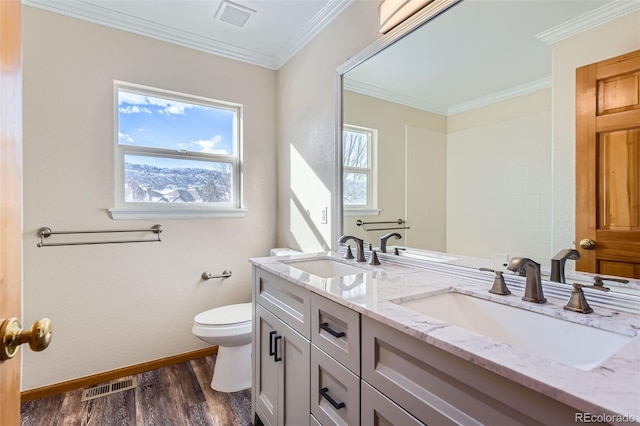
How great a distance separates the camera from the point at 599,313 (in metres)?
0.84

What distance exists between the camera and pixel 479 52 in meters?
1.31

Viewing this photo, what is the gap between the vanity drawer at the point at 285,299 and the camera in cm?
123

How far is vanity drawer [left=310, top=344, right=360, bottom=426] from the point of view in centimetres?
96

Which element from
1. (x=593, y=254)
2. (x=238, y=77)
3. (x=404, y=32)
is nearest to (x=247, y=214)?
(x=238, y=77)

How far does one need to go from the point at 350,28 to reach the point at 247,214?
1.57 meters

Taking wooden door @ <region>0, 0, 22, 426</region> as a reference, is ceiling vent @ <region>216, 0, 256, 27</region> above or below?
above

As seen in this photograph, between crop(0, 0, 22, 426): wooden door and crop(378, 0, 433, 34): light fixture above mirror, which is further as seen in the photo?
crop(378, 0, 433, 34): light fixture above mirror

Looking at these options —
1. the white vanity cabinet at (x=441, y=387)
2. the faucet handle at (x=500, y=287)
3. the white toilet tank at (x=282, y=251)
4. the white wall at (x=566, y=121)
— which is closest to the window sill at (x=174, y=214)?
the white toilet tank at (x=282, y=251)

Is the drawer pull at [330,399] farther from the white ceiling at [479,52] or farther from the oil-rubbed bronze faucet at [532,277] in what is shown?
the white ceiling at [479,52]

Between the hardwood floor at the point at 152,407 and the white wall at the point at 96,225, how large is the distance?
20cm

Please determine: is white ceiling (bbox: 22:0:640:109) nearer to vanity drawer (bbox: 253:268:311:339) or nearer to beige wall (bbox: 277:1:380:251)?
beige wall (bbox: 277:1:380:251)

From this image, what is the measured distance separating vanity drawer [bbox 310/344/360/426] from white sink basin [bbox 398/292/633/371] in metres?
0.30

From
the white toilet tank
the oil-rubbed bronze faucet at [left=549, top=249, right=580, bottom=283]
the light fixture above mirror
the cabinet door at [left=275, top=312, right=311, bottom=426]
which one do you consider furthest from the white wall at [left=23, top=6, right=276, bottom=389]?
the oil-rubbed bronze faucet at [left=549, top=249, right=580, bottom=283]

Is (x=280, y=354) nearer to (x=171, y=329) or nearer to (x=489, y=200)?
(x=489, y=200)
